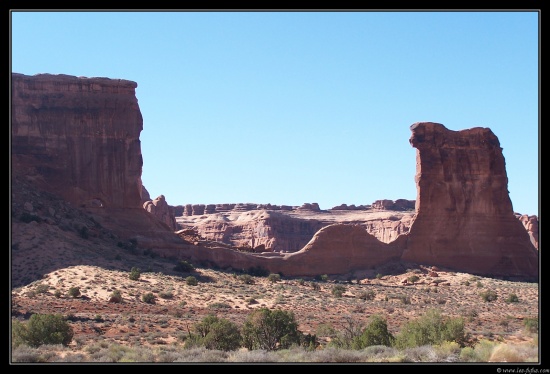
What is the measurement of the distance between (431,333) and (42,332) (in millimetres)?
11475

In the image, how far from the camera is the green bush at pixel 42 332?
22406mm

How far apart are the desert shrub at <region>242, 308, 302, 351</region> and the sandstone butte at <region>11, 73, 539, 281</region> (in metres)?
26.7

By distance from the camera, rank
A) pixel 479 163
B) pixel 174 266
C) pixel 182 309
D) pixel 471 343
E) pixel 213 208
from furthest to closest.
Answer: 1. pixel 213 208
2. pixel 479 163
3. pixel 174 266
4. pixel 182 309
5. pixel 471 343

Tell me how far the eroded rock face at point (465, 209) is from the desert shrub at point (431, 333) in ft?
102

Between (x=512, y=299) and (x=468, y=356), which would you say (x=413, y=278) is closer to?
(x=512, y=299)

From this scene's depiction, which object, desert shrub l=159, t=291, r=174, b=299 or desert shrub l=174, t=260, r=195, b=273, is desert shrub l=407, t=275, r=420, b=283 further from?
desert shrub l=159, t=291, r=174, b=299

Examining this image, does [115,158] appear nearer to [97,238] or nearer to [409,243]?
→ [97,238]

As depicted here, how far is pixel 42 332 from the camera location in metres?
22.6

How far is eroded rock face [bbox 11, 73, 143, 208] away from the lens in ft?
174

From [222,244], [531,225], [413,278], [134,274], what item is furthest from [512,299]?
[531,225]

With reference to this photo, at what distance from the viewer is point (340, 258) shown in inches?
2167

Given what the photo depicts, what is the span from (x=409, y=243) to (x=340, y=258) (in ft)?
17.2
